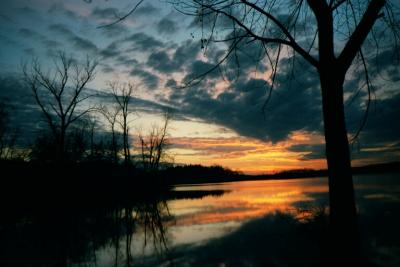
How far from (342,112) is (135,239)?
712 centimetres

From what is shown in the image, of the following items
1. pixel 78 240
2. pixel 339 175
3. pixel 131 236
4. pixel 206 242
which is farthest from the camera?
pixel 131 236

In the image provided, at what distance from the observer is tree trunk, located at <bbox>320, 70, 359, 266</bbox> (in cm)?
365

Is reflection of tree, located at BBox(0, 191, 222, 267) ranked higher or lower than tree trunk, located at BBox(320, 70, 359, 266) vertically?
lower

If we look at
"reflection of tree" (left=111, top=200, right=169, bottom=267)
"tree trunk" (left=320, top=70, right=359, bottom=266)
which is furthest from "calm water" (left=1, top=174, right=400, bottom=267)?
"tree trunk" (left=320, top=70, right=359, bottom=266)

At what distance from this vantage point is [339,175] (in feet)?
12.2

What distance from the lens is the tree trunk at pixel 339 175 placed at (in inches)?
144

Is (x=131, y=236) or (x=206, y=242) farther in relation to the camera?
(x=131, y=236)

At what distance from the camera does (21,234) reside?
9.81 m

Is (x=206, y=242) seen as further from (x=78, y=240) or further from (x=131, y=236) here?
(x=78, y=240)

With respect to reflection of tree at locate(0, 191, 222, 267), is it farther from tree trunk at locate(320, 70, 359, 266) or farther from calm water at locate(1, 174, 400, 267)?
tree trunk at locate(320, 70, 359, 266)

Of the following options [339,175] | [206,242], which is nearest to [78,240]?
[206,242]

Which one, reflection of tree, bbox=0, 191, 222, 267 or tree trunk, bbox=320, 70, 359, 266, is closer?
tree trunk, bbox=320, 70, 359, 266

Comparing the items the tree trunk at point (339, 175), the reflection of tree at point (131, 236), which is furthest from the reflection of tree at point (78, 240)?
the tree trunk at point (339, 175)

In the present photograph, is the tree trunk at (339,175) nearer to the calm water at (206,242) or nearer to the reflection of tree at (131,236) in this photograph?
the calm water at (206,242)
